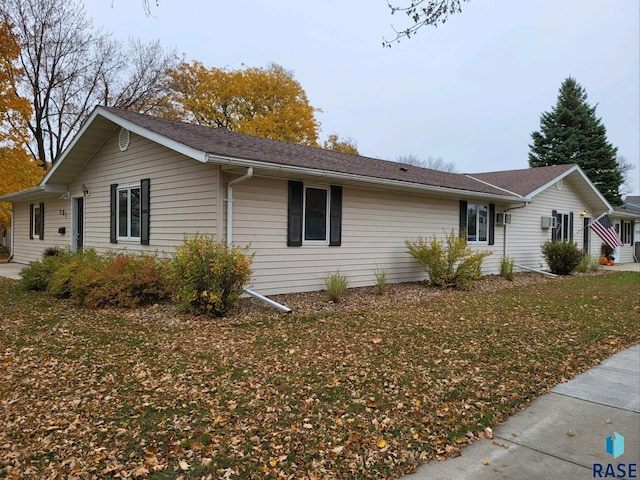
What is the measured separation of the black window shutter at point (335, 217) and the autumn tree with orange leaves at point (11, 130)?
11.6 m

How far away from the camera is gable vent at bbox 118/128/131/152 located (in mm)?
9664

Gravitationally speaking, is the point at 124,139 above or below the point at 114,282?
above

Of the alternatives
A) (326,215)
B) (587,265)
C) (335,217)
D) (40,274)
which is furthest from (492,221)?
(40,274)

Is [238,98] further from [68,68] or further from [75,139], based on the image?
[75,139]

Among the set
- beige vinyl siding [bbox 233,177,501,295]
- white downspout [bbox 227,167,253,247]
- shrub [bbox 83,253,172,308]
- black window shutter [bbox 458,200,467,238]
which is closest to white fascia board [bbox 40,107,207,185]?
white downspout [bbox 227,167,253,247]

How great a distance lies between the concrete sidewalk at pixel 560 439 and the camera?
254 centimetres

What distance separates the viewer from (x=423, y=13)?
414 centimetres

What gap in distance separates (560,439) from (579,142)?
97.2 feet

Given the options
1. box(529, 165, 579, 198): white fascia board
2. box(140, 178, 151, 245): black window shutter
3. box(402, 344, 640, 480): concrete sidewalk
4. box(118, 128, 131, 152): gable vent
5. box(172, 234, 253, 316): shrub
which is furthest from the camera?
box(529, 165, 579, 198): white fascia board

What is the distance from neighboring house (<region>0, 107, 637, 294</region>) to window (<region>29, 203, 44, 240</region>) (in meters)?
0.70

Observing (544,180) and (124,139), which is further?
(544,180)

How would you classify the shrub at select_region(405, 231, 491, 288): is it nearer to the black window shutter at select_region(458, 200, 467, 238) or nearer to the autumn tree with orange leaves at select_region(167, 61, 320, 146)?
the black window shutter at select_region(458, 200, 467, 238)

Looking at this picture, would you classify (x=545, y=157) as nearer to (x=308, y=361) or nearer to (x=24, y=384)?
(x=308, y=361)

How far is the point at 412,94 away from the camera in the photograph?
15.8 metres
